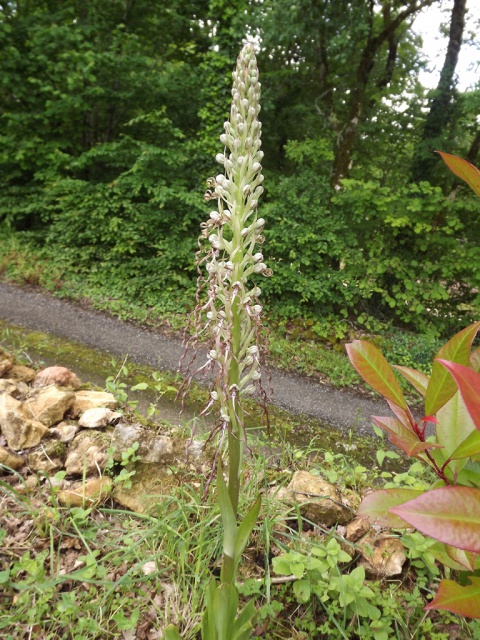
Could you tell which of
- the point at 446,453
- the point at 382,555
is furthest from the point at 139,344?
the point at 446,453

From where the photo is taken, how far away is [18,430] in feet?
7.60

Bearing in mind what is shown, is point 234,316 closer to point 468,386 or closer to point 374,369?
point 374,369

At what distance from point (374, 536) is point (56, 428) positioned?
6.58ft

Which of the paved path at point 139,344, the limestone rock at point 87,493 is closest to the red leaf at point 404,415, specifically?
the limestone rock at point 87,493

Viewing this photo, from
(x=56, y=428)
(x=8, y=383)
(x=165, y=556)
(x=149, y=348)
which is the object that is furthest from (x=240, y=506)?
(x=149, y=348)

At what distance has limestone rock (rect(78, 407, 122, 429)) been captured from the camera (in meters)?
2.53

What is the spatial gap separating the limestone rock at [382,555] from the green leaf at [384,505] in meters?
0.80

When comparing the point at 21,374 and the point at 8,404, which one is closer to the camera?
A: the point at 8,404

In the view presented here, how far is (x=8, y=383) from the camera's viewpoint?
2838mm

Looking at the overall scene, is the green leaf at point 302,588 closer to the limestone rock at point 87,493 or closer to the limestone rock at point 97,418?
the limestone rock at point 87,493

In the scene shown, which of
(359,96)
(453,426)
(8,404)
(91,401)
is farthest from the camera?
(359,96)

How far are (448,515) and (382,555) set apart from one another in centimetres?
132

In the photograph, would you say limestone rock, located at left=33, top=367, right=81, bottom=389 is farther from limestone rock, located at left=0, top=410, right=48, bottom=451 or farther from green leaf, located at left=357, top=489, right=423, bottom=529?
green leaf, located at left=357, top=489, right=423, bottom=529

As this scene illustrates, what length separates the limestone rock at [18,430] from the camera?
7.54ft
